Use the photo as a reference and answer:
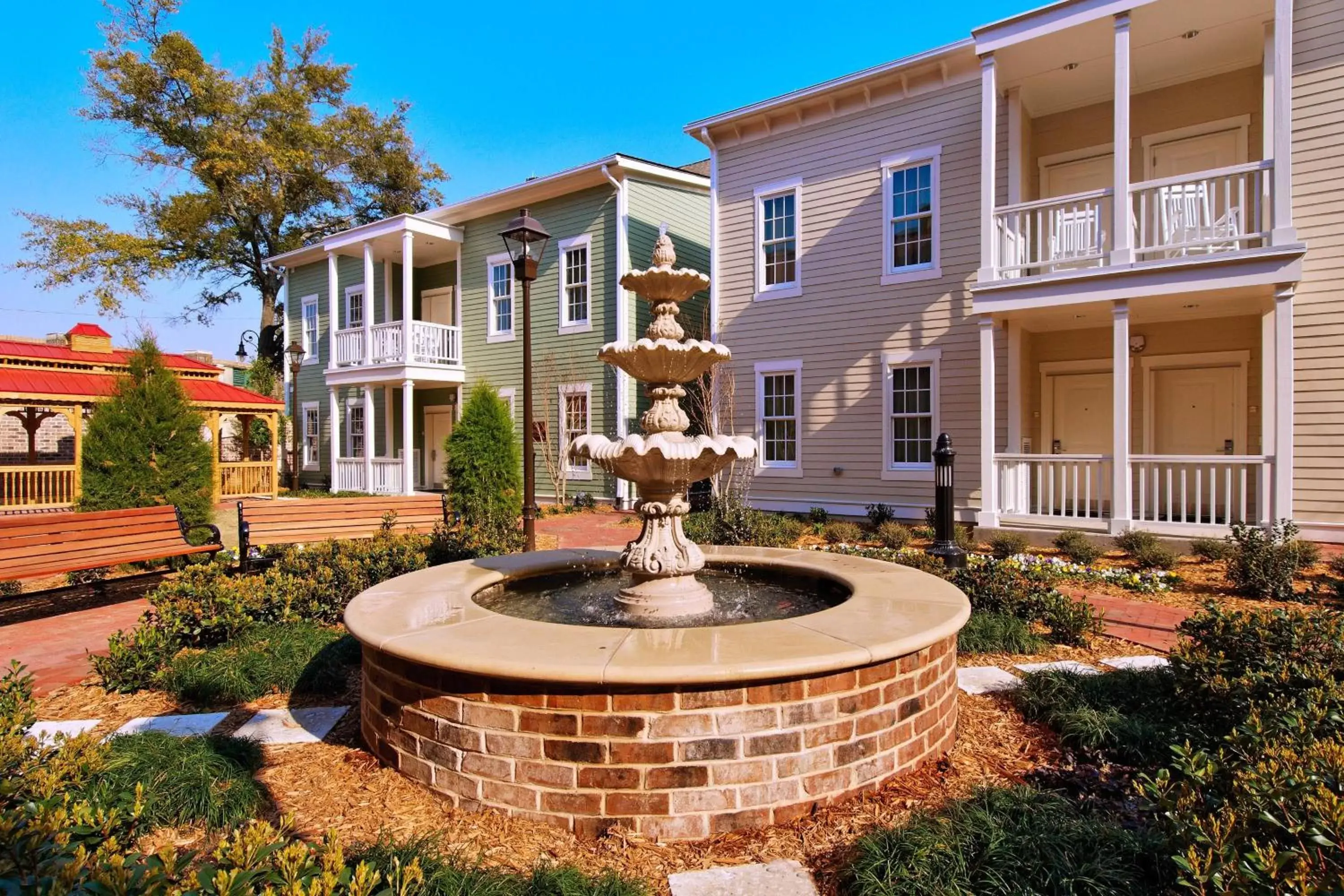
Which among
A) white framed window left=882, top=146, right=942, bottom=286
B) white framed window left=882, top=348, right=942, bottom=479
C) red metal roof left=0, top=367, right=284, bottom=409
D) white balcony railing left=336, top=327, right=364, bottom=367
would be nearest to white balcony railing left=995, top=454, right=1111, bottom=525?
white framed window left=882, top=348, right=942, bottom=479

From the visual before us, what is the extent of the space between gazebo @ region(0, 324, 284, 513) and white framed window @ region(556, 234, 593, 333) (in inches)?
310

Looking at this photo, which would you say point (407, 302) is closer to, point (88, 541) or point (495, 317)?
point (495, 317)

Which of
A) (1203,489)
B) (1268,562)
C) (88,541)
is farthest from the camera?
(1203,489)

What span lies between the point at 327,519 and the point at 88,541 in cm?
226

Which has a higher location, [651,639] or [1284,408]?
[1284,408]

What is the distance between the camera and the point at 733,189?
15.1 metres

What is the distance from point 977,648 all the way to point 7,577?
8.27m

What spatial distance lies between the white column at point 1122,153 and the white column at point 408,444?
15061mm

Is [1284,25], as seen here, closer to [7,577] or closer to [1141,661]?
[1141,661]

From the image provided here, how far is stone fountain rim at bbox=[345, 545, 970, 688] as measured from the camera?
2.86 meters

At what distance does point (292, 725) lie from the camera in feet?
13.7

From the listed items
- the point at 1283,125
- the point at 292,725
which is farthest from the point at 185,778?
the point at 1283,125

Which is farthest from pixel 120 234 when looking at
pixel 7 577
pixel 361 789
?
pixel 361 789

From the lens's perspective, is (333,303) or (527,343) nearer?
(527,343)
